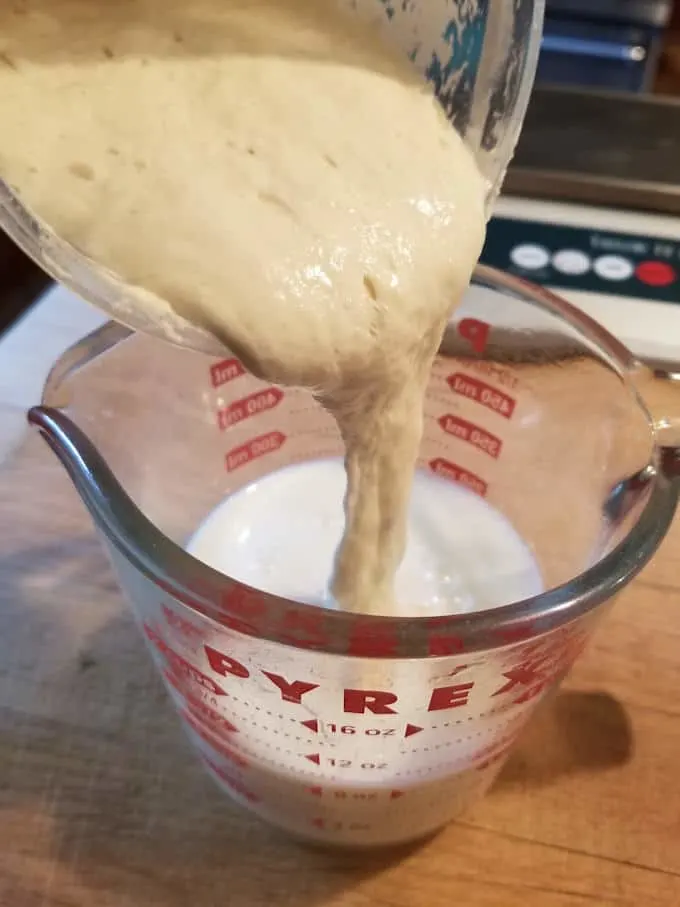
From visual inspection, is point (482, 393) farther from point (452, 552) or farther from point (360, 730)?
point (360, 730)

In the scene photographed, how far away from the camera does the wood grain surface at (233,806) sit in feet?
1.85

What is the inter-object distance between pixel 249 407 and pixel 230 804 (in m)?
0.29

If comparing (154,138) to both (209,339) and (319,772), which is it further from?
(319,772)

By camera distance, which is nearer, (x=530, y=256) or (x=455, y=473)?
(x=455, y=473)

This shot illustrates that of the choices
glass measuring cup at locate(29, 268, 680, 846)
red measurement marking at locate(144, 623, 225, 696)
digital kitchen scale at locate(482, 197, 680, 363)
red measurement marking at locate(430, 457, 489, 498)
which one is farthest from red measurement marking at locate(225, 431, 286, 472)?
digital kitchen scale at locate(482, 197, 680, 363)

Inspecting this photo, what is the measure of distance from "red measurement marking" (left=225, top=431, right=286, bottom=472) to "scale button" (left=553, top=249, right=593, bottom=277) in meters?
0.39

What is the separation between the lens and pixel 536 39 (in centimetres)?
50

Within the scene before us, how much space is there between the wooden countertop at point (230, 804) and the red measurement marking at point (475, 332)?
21 cm

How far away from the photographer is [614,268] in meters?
1.02

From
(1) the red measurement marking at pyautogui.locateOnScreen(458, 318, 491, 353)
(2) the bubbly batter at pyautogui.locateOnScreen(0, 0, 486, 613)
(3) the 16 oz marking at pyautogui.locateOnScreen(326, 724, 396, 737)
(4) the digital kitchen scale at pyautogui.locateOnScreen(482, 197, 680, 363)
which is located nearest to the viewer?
(2) the bubbly batter at pyautogui.locateOnScreen(0, 0, 486, 613)

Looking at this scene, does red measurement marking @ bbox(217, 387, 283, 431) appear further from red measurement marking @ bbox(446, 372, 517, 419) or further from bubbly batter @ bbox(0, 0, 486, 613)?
bubbly batter @ bbox(0, 0, 486, 613)

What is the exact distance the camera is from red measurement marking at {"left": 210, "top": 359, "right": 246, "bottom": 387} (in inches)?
28.5

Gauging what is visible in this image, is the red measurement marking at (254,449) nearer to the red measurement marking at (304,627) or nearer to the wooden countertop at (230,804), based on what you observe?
the wooden countertop at (230,804)

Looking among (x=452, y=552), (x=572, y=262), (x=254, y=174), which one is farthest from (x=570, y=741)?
(x=572, y=262)
